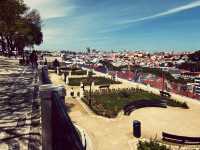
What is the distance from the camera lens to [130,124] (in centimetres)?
2331

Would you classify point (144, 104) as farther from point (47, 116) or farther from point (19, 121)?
point (47, 116)

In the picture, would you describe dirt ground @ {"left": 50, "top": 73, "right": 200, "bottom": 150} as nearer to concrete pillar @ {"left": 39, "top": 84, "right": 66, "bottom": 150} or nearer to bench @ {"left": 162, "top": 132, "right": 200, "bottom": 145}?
bench @ {"left": 162, "top": 132, "right": 200, "bottom": 145}

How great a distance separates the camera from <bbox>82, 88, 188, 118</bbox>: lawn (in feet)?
90.1

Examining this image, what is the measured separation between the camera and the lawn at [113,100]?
2747 centimetres

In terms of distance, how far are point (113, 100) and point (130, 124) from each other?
30.6 ft

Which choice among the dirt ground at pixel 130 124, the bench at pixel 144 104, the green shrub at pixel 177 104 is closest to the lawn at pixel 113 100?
the green shrub at pixel 177 104

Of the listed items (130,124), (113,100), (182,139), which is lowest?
(130,124)

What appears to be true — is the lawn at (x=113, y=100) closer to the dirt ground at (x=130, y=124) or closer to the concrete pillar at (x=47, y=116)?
the dirt ground at (x=130, y=124)

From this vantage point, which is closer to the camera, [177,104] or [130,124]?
[130,124]

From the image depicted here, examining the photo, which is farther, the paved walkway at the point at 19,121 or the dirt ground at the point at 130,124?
the dirt ground at the point at 130,124

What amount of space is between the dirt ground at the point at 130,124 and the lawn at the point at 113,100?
3.42 feet

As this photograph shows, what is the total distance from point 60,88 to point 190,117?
22.6 metres

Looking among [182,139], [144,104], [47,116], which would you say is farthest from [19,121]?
[144,104]

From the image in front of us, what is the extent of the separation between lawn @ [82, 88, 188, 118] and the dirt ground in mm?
1043
